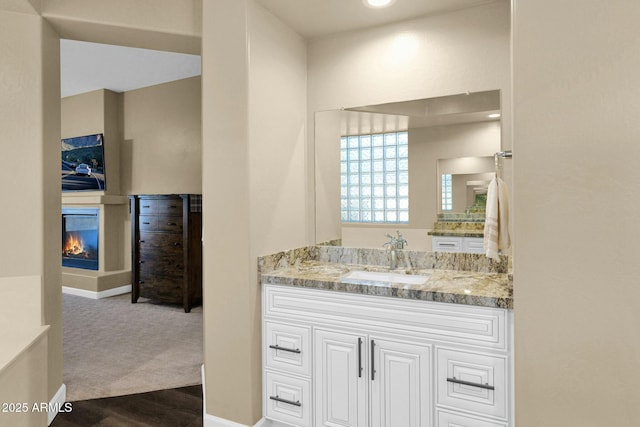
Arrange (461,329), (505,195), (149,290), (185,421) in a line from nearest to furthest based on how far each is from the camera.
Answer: (461,329) < (505,195) < (185,421) < (149,290)

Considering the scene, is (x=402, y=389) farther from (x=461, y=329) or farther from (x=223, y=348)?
(x=223, y=348)

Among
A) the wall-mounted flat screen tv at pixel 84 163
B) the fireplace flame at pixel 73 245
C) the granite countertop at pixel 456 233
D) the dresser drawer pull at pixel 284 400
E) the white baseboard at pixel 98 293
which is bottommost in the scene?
the white baseboard at pixel 98 293

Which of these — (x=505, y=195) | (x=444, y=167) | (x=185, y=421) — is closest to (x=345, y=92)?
(x=444, y=167)

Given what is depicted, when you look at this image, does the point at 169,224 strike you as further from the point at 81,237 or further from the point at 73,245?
the point at 73,245

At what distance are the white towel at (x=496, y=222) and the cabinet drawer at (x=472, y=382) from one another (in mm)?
513

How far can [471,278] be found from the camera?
2.02 m

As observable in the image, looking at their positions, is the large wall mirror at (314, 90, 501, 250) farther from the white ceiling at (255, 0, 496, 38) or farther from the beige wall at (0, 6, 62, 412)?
the beige wall at (0, 6, 62, 412)

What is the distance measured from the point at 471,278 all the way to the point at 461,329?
1.31ft

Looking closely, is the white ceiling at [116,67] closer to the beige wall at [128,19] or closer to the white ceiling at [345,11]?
the beige wall at [128,19]

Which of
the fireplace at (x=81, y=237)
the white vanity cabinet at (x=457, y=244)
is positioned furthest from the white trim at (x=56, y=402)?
the fireplace at (x=81, y=237)

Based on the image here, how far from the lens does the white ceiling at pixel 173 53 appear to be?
2.19 meters

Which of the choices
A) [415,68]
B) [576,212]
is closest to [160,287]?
[415,68]

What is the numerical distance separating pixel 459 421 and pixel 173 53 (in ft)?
14.4

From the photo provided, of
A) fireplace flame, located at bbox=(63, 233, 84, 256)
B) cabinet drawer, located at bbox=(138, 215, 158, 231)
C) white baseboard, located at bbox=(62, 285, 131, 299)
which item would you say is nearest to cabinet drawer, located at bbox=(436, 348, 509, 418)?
cabinet drawer, located at bbox=(138, 215, 158, 231)
